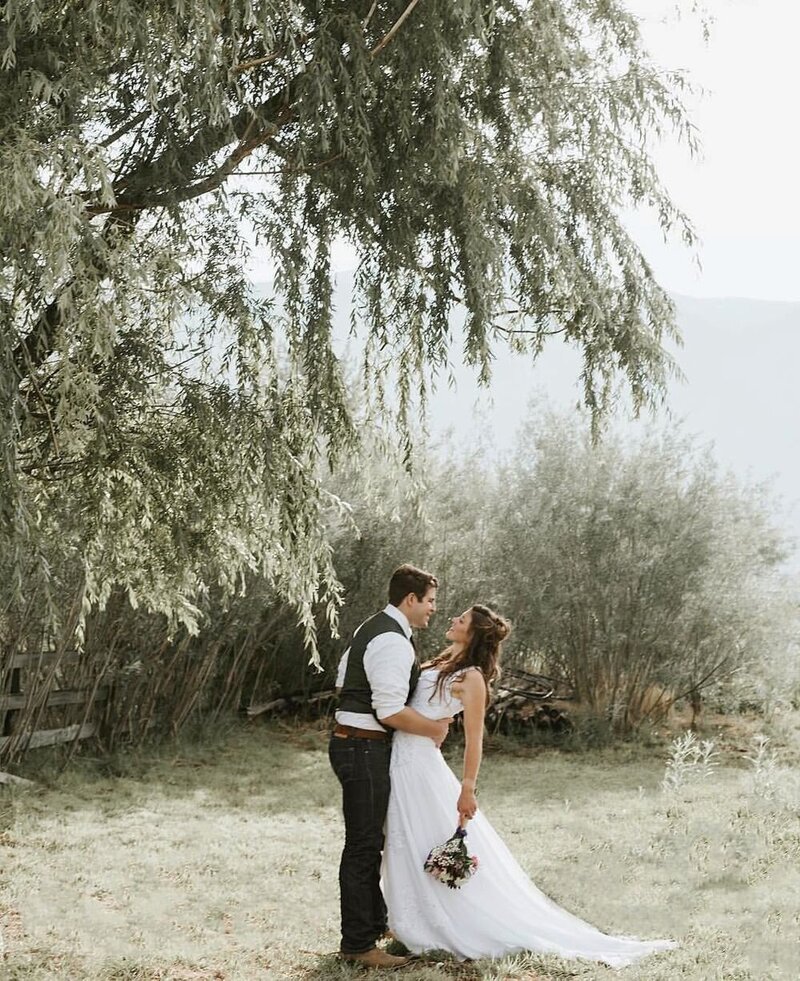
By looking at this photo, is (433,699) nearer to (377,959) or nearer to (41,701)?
(377,959)

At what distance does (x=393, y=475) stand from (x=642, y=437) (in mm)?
7967

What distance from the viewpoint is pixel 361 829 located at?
4.79 m

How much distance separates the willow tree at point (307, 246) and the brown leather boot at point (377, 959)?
168 cm

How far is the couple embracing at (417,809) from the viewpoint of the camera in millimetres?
4730

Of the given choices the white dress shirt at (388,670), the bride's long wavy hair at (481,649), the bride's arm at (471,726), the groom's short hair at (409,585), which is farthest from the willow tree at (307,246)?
the bride's arm at (471,726)

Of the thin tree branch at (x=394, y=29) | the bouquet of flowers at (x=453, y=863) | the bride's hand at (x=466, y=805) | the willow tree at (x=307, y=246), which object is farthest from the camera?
the bride's hand at (x=466, y=805)

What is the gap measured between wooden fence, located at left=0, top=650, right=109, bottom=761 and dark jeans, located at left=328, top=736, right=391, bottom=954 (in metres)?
5.13

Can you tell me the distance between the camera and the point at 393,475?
5730 mm

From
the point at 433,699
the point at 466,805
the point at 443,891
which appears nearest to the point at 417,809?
the point at 466,805

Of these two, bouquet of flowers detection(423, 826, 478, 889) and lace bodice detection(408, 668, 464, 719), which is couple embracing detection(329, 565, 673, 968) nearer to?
lace bodice detection(408, 668, 464, 719)

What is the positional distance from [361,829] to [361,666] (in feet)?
2.34

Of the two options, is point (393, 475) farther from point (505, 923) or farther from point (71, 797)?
point (71, 797)

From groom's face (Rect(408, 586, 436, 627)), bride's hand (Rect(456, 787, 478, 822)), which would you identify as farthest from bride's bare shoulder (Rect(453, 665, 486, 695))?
bride's hand (Rect(456, 787, 478, 822))

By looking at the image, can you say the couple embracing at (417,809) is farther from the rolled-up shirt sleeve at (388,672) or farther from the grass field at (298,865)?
the grass field at (298,865)
